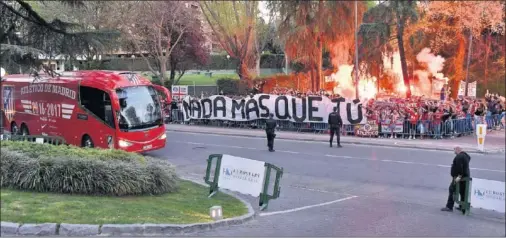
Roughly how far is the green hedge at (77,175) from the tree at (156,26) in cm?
2434

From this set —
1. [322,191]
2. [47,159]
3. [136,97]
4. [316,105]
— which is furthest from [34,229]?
[316,105]

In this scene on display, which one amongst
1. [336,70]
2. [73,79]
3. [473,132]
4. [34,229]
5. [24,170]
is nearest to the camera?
[34,229]

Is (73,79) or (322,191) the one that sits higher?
(73,79)

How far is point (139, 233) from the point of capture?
848cm

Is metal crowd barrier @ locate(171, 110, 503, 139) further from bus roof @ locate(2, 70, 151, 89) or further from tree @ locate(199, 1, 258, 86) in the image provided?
tree @ locate(199, 1, 258, 86)

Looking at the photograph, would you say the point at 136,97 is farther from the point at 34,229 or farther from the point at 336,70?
the point at 336,70

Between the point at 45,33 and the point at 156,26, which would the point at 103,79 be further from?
the point at 156,26

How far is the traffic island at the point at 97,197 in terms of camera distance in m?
8.48

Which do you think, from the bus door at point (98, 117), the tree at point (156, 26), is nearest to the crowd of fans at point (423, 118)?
the bus door at point (98, 117)

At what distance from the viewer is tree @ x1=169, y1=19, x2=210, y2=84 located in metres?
41.2

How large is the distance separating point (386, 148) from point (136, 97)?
991cm

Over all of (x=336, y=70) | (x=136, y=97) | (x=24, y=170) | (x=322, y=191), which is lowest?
(x=322, y=191)

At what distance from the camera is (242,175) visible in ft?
38.2

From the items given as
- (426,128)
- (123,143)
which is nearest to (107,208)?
(123,143)
